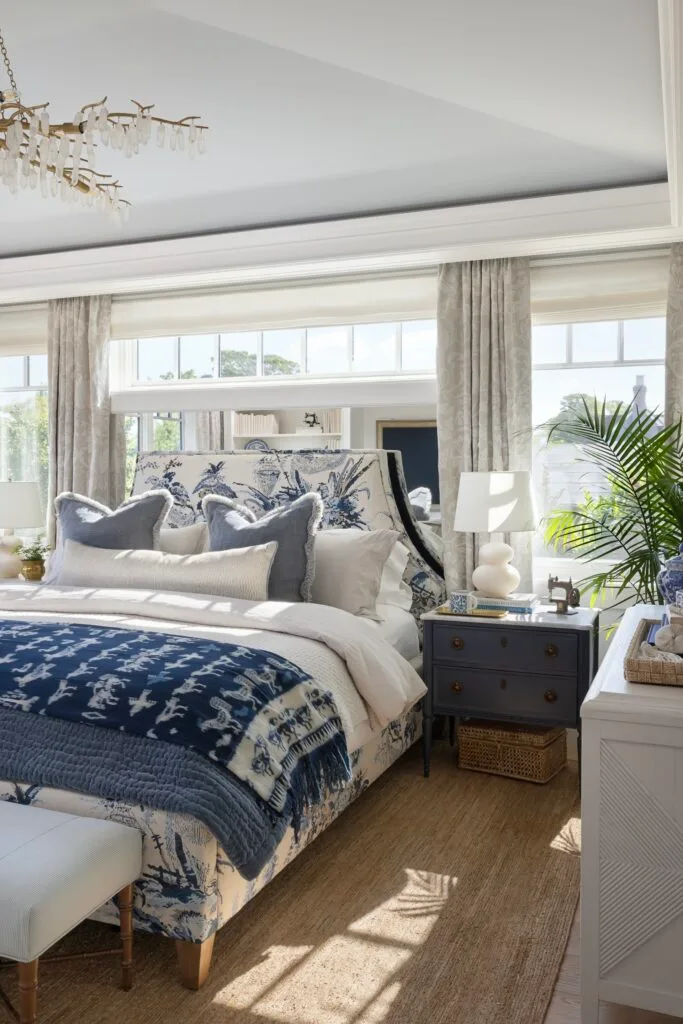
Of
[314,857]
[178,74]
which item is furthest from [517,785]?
[178,74]

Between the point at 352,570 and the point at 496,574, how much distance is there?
646mm

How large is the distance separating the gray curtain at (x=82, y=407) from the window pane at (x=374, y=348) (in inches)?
61.6

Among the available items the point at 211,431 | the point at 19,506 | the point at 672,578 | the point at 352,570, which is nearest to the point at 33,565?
the point at 19,506

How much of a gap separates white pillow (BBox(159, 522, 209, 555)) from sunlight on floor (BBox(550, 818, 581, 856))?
2.01 meters

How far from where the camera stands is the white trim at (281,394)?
463 cm

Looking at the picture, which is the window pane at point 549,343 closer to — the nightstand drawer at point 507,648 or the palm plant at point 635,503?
the palm plant at point 635,503

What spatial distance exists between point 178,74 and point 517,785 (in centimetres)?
312

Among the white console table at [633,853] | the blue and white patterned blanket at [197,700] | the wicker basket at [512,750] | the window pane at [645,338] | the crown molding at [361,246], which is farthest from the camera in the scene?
the window pane at [645,338]

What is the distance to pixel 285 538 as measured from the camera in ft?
12.5

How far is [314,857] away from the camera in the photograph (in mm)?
2965

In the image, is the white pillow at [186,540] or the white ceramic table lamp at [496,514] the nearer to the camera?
the white ceramic table lamp at [496,514]

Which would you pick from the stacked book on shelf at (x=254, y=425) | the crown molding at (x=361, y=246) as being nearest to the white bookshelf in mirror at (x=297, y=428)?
the stacked book on shelf at (x=254, y=425)

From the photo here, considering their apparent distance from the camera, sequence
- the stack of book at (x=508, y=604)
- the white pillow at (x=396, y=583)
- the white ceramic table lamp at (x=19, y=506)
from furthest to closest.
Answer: the white ceramic table lamp at (x=19, y=506) → the white pillow at (x=396, y=583) → the stack of book at (x=508, y=604)

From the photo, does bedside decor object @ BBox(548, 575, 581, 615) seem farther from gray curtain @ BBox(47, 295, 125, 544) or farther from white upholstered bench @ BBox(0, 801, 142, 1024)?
gray curtain @ BBox(47, 295, 125, 544)
